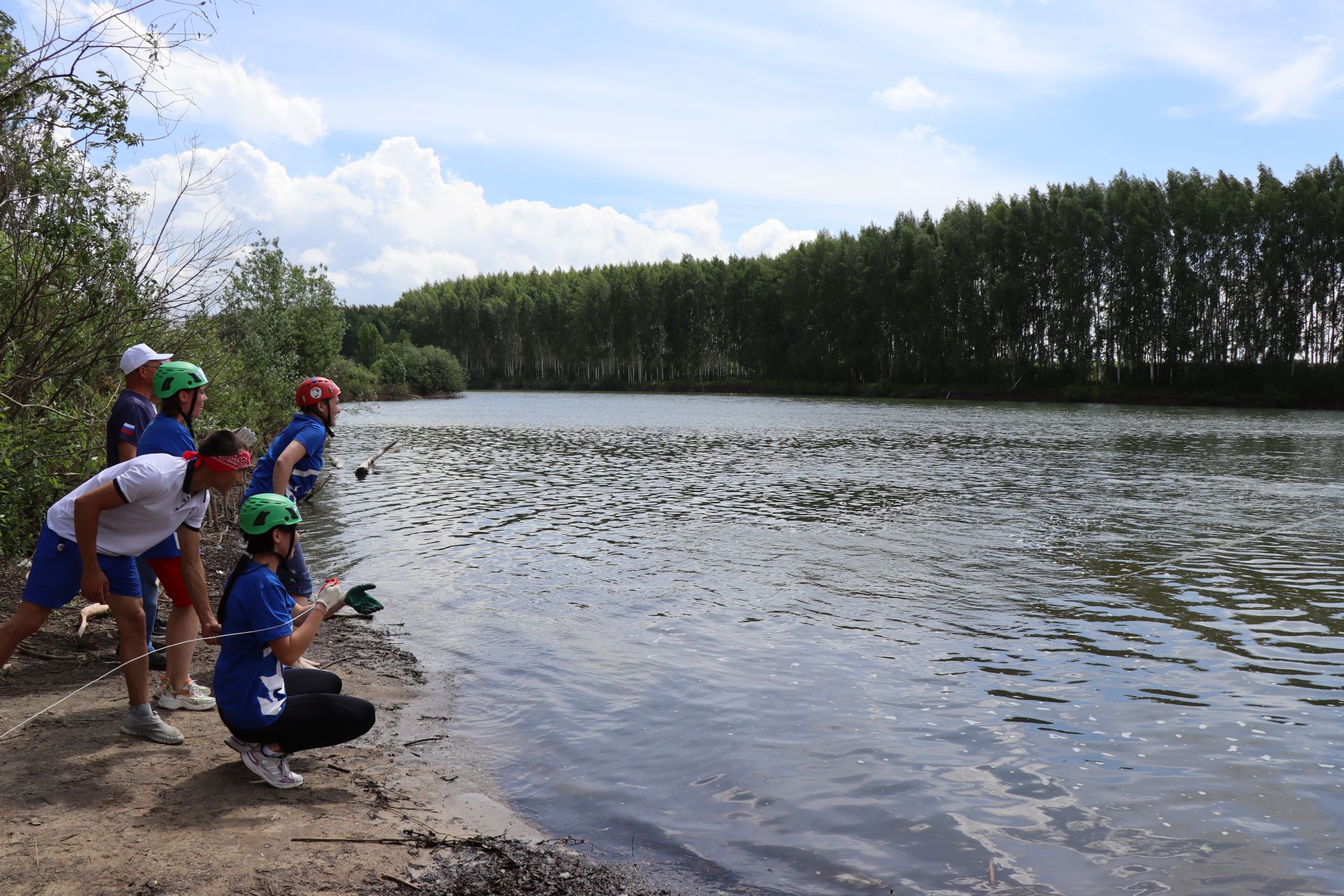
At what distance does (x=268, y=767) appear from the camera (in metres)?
5.50

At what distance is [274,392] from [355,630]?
1637cm

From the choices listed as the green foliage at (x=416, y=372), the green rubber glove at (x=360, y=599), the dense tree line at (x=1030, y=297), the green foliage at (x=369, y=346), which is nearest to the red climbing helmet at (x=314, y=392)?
the green rubber glove at (x=360, y=599)

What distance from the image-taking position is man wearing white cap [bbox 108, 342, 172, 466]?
22.3 ft

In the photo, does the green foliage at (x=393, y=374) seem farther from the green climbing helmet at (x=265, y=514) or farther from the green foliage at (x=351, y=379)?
the green climbing helmet at (x=265, y=514)

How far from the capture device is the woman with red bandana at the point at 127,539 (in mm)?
5477

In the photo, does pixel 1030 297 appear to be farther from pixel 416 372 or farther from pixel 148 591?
pixel 148 591

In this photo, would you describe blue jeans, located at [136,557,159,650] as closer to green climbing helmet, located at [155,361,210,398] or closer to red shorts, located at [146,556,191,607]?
red shorts, located at [146,556,191,607]

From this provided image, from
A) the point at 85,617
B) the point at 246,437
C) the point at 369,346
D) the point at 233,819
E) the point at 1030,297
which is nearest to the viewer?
the point at 233,819

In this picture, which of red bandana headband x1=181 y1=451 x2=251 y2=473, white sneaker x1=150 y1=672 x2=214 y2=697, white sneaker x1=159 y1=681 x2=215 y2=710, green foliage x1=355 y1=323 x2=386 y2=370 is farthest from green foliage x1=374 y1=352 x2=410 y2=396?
red bandana headband x1=181 y1=451 x2=251 y2=473

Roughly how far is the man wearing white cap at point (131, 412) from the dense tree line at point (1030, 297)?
52.1 meters

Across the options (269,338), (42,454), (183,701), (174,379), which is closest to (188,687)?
(183,701)

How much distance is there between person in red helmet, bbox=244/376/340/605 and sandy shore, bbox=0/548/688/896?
115 cm

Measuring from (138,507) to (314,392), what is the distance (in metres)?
1.83

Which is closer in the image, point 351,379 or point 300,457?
point 300,457
